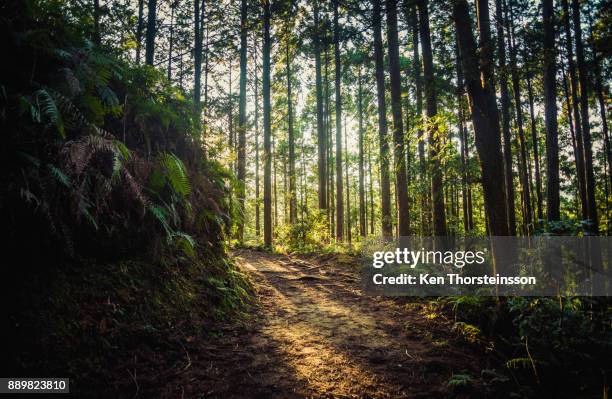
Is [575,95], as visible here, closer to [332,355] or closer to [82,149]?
[332,355]

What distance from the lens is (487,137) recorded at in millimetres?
4484

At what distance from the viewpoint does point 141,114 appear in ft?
15.0

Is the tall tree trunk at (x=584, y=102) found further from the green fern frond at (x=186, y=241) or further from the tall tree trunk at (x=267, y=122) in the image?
the green fern frond at (x=186, y=241)

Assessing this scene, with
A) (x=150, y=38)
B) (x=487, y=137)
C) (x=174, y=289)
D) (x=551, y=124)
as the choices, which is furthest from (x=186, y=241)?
(x=551, y=124)

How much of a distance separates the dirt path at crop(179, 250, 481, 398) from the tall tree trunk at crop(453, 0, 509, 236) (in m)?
1.95

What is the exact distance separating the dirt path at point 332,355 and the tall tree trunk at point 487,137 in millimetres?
1952

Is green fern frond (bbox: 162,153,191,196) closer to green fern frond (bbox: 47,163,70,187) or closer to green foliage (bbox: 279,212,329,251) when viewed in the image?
green fern frond (bbox: 47,163,70,187)

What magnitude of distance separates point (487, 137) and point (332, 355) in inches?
153

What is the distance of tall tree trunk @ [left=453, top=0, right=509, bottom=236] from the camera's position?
14.6 ft

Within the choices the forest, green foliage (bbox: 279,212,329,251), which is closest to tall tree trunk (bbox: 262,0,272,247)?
green foliage (bbox: 279,212,329,251)

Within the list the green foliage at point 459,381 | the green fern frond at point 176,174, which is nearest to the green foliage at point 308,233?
the green fern frond at point 176,174

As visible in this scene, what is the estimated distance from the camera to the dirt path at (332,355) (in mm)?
2855

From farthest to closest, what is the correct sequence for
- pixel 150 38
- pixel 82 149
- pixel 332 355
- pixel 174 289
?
pixel 150 38 < pixel 174 289 < pixel 332 355 < pixel 82 149

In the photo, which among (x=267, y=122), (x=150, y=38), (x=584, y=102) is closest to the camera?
(x=150, y=38)
